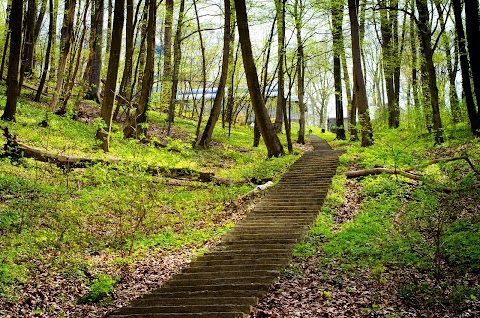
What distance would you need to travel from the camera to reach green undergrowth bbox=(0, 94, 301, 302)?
7527 mm

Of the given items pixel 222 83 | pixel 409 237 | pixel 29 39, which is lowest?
pixel 409 237

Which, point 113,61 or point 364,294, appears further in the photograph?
point 113,61

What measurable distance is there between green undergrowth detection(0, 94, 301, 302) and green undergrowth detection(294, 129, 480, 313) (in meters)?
2.58

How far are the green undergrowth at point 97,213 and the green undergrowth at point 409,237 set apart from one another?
258cm

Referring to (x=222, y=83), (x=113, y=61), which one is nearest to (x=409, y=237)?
(x=113, y=61)

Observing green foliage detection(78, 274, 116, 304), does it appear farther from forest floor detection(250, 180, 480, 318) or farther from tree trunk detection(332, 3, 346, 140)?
tree trunk detection(332, 3, 346, 140)

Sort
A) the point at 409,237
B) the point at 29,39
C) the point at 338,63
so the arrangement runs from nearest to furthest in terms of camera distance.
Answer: the point at 409,237, the point at 29,39, the point at 338,63

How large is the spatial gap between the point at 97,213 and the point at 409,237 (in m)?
6.97

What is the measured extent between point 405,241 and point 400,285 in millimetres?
1759

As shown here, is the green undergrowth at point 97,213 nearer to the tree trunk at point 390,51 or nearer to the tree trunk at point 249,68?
the tree trunk at point 249,68

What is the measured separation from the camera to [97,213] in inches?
406

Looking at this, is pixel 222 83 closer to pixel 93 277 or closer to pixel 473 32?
pixel 473 32

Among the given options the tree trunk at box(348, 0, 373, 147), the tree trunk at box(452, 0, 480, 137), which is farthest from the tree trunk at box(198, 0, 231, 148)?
the tree trunk at box(452, 0, 480, 137)

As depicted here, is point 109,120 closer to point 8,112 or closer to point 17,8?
point 8,112
